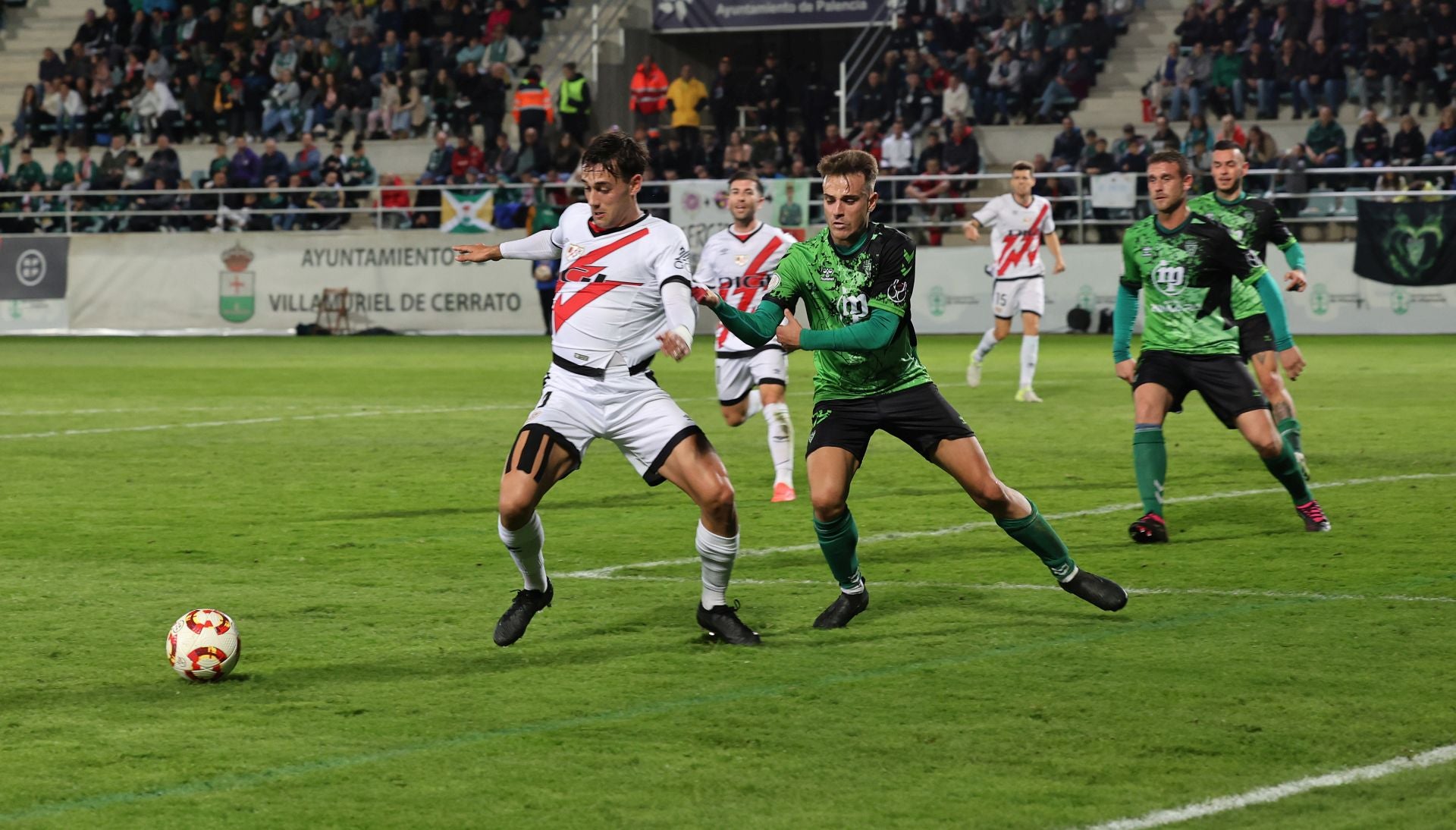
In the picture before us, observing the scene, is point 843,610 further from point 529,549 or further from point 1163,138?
point 1163,138

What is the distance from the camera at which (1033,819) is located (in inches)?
185

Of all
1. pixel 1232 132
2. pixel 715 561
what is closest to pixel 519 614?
pixel 715 561

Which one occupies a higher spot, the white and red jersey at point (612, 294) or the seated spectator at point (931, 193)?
the white and red jersey at point (612, 294)

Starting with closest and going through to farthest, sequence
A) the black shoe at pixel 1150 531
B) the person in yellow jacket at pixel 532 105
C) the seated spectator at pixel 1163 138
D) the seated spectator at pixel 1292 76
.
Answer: the black shoe at pixel 1150 531 → the seated spectator at pixel 1163 138 → the seated spectator at pixel 1292 76 → the person in yellow jacket at pixel 532 105

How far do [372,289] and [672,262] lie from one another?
26.6 meters

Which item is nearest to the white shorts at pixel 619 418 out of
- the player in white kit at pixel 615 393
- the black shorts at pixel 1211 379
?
the player in white kit at pixel 615 393

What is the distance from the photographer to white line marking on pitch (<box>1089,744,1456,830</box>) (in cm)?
465

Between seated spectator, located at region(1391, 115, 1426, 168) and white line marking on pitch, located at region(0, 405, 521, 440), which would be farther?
seated spectator, located at region(1391, 115, 1426, 168)

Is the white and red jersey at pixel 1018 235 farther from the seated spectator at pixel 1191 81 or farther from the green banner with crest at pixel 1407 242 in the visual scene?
the seated spectator at pixel 1191 81

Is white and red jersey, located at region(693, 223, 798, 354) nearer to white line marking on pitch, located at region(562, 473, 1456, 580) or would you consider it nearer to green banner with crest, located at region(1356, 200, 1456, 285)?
white line marking on pitch, located at region(562, 473, 1456, 580)

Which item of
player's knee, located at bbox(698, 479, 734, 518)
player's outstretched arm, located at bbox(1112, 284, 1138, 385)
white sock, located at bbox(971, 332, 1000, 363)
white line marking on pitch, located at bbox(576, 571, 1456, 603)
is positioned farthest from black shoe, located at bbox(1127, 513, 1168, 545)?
white sock, located at bbox(971, 332, 1000, 363)

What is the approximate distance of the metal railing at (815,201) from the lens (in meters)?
28.0

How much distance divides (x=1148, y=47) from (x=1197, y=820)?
3005 centimetres

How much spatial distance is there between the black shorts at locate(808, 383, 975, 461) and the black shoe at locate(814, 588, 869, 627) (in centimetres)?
57
